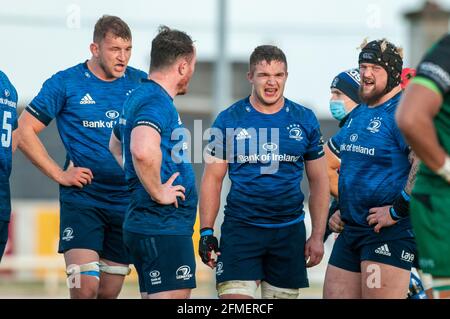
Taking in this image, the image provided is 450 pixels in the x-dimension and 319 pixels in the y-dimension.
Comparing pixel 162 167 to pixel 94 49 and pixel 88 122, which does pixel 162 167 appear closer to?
pixel 88 122

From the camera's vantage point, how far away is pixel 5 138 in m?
7.33

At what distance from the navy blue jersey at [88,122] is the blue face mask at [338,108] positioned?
5.90 feet

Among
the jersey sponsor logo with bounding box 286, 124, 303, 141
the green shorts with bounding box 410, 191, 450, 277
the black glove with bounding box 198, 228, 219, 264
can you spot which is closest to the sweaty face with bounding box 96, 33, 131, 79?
the jersey sponsor logo with bounding box 286, 124, 303, 141

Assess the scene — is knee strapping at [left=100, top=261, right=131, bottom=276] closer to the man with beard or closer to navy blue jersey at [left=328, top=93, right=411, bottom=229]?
the man with beard

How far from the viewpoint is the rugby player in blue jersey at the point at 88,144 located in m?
8.07

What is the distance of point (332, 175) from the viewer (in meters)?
8.59

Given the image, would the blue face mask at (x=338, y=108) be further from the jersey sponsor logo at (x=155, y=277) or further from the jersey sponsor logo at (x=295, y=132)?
the jersey sponsor logo at (x=155, y=277)

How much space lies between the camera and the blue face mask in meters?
8.50

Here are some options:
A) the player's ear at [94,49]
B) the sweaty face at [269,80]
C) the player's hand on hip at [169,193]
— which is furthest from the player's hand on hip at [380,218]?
the player's ear at [94,49]
